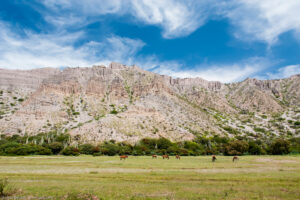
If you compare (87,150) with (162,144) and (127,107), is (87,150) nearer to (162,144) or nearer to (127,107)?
(162,144)

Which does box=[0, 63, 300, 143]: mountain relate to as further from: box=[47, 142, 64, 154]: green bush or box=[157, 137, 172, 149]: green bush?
box=[47, 142, 64, 154]: green bush

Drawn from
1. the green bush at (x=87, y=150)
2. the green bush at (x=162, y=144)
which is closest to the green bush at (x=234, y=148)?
the green bush at (x=162, y=144)

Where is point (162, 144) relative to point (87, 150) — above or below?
above

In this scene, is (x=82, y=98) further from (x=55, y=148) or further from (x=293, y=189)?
(x=293, y=189)

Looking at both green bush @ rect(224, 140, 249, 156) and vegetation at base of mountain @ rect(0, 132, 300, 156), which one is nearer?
vegetation at base of mountain @ rect(0, 132, 300, 156)

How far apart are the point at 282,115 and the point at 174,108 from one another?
9231 cm

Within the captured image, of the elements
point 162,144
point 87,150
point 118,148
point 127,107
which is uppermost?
point 127,107

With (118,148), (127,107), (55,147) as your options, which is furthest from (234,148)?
(127,107)

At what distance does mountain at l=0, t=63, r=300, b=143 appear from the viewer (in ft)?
311

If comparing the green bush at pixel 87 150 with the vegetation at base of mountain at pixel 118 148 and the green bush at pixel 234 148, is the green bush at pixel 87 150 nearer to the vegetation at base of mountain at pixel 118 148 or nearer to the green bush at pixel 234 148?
the vegetation at base of mountain at pixel 118 148

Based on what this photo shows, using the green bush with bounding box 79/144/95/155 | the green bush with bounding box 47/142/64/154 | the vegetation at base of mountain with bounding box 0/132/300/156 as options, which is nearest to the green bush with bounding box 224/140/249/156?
the vegetation at base of mountain with bounding box 0/132/300/156

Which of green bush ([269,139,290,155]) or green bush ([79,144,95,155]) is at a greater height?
green bush ([269,139,290,155])

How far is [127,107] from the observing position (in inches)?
4779

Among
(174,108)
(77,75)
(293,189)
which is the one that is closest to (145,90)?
(174,108)
